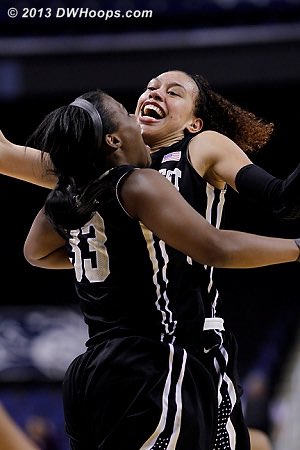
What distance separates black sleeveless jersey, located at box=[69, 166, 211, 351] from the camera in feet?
7.83

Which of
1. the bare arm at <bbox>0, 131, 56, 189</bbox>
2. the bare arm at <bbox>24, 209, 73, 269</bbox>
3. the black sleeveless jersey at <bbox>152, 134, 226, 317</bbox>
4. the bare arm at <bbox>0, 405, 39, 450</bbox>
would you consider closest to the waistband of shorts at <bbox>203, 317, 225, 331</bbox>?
the black sleeveless jersey at <bbox>152, 134, 226, 317</bbox>

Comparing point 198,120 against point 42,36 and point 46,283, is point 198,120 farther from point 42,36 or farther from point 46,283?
point 46,283

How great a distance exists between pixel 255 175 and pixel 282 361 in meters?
4.58

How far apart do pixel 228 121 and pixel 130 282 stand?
1.02m

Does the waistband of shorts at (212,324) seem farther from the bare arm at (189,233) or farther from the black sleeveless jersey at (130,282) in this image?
the bare arm at (189,233)

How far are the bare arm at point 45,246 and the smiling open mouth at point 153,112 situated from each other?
614 mm

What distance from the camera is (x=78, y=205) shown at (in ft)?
7.73

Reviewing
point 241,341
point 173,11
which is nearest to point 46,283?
point 241,341

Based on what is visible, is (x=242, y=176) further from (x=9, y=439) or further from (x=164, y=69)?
(x=164, y=69)

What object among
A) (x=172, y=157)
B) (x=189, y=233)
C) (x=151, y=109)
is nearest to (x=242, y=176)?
(x=172, y=157)

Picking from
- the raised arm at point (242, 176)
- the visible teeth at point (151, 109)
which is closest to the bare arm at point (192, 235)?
the raised arm at point (242, 176)

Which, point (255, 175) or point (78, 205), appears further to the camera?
point (255, 175)

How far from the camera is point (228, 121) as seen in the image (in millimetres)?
3195

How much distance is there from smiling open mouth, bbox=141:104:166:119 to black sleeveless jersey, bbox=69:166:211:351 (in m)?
0.73
